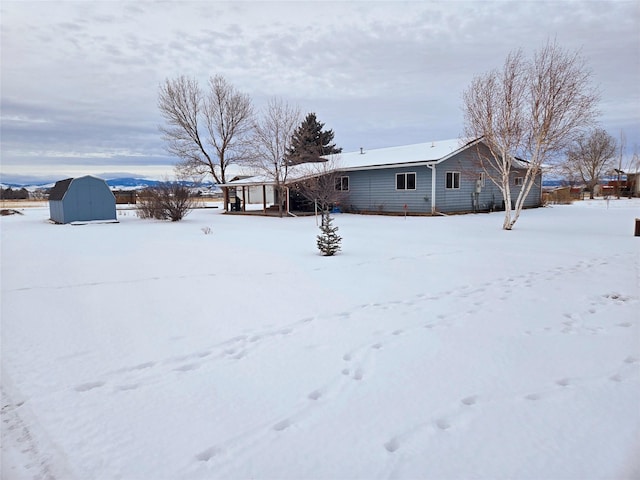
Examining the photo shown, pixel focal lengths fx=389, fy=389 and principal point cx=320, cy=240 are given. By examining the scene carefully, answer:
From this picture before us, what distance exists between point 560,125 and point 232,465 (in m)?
14.2

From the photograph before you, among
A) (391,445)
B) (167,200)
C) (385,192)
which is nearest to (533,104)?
(385,192)

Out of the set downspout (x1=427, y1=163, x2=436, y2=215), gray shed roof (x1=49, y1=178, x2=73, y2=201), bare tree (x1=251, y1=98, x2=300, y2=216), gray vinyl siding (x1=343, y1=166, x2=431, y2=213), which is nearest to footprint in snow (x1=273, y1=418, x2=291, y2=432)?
downspout (x1=427, y1=163, x2=436, y2=215)

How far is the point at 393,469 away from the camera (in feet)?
6.51

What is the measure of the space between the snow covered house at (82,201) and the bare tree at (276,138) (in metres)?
7.96

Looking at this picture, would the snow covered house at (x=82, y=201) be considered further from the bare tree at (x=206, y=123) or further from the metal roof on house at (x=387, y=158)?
the bare tree at (x=206, y=123)

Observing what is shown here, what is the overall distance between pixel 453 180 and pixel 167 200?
14659 mm

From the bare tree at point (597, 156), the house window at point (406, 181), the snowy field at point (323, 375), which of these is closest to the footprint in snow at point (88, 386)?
the snowy field at point (323, 375)

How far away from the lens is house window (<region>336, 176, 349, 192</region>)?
75.4ft

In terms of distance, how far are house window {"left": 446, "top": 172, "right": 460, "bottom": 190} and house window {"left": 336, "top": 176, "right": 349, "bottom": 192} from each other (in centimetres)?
580

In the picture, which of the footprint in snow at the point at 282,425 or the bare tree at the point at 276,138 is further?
the bare tree at the point at 276,138

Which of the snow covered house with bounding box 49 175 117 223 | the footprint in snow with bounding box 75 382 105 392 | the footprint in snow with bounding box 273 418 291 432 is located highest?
the snow covered house with bounding box 49 175 117 223

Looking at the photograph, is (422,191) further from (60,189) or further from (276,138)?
(60,189)

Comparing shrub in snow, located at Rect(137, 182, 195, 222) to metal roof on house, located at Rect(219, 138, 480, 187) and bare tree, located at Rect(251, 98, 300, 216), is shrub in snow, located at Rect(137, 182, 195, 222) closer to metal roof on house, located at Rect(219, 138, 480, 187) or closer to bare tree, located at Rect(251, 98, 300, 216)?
metal roof on house, located at Rect(219, 138, 480, 187)

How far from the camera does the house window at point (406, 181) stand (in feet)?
65.5
